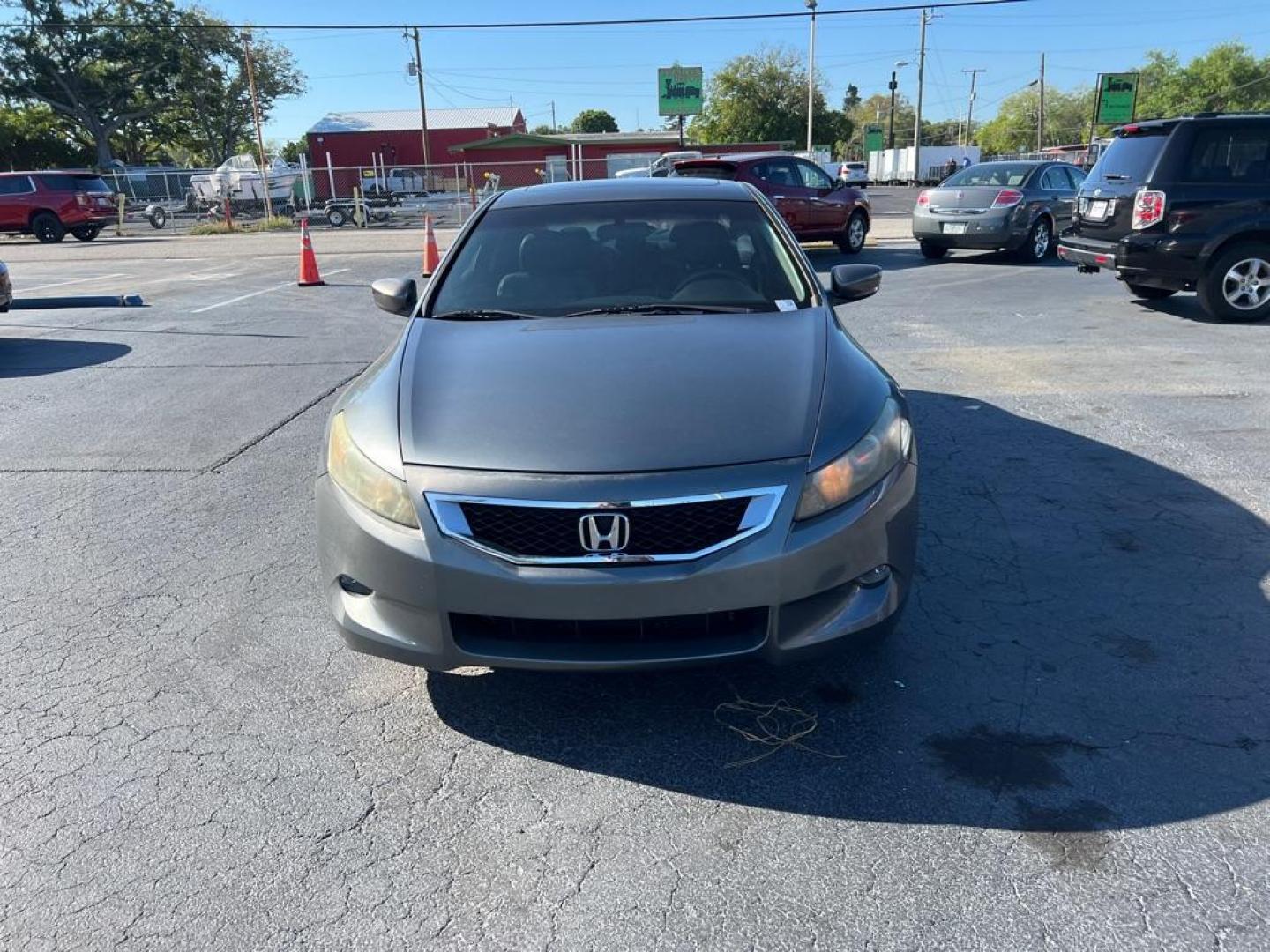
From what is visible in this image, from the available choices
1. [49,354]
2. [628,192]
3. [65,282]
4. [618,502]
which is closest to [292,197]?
[65,282]

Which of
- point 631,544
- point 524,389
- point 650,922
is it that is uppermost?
point 524,389

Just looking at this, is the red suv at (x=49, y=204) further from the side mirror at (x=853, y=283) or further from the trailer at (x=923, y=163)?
the trailer at (x=923, y=163)

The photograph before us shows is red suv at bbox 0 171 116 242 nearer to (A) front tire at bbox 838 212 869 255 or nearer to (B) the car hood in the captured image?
(A) front tire at bbox 838 212 869 255

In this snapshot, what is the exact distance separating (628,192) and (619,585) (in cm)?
266

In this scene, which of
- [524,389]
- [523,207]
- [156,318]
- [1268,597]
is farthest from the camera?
[156,318]

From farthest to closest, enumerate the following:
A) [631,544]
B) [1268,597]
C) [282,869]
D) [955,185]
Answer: [955,185]
[1268,597]
[631,544]
[282,869]

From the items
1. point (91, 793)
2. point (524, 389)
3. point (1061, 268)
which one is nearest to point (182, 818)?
point (91, 793)

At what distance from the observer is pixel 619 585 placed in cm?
242

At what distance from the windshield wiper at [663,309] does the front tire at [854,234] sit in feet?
42.3

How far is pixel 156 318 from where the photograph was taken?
11156 mm

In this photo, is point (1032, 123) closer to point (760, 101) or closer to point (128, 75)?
point (760, 101)

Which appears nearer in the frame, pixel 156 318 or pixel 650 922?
pixel 650 922

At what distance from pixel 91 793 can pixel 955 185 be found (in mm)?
14983

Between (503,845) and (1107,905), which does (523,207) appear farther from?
(1107,905)
